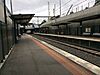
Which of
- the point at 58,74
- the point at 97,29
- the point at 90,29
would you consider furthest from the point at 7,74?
the point at 90,29

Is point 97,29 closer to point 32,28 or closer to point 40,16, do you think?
point 32,28

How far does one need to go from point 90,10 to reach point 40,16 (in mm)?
88007

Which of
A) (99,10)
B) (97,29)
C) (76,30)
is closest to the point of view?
(99,10)

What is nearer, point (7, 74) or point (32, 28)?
point (7, 74)

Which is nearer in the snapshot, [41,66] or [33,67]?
[33,67]

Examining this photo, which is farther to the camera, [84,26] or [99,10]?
[84,26]

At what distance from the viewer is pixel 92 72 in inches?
341

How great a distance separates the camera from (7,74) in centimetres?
841

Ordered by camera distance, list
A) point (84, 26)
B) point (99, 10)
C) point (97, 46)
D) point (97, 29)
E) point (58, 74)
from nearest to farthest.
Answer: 1. point (58, 74)
2. point (97, 46)
3. point (99, 10)
4. point (97, 29)
5. point (84, 26)

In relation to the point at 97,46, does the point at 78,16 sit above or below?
above

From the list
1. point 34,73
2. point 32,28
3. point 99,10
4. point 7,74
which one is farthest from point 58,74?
point 32,28

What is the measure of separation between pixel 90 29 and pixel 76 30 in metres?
10.8

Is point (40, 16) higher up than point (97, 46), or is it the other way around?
point (40, 16)

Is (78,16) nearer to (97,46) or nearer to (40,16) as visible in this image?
(97,46)
